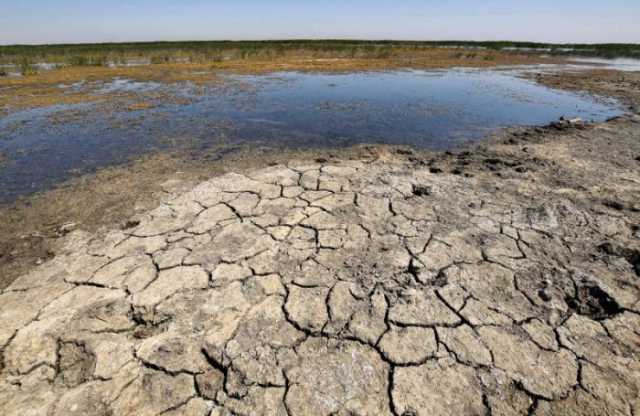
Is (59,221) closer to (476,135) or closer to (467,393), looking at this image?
(467,393)

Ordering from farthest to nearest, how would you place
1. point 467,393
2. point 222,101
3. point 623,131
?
point 222,101
point 623,131
point 467,393

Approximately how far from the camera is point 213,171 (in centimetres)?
501

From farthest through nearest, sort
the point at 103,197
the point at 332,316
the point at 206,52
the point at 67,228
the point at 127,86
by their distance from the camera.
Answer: the point at 206,52 → the point at 127,86 → the point at 103,197 → the point at 67,228 → the point at 332,316

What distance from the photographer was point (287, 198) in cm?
400

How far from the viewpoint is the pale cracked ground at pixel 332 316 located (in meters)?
1.84

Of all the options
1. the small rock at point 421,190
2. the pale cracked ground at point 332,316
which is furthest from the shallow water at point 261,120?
the pale cracked ground at point 332,316

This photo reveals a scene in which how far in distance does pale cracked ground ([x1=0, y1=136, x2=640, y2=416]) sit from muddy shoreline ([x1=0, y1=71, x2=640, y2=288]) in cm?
46

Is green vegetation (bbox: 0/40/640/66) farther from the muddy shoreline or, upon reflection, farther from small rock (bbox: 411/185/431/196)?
small rock (bbox: 411/185/431/196)

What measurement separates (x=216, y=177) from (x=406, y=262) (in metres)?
3.15

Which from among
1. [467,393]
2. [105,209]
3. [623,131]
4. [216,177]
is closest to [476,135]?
[623,131]

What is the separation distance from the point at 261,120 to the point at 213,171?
361 cm

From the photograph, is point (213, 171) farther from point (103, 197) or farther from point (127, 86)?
point (127, 86)

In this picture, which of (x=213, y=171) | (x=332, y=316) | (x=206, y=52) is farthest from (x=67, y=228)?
(x=206, y=52)

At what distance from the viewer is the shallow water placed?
5.90 m
